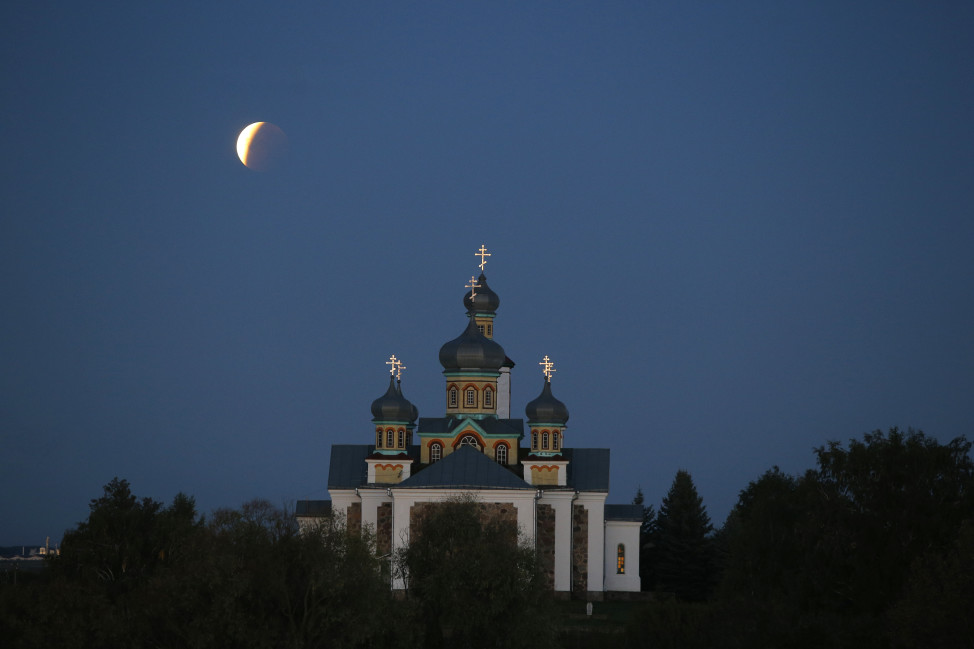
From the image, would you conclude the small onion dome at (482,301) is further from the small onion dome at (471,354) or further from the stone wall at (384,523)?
the stone wall at (384,523)

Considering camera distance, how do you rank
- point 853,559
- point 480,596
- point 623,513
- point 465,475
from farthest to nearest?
point 623,513, point 465,475, point 480,596, point 853,559

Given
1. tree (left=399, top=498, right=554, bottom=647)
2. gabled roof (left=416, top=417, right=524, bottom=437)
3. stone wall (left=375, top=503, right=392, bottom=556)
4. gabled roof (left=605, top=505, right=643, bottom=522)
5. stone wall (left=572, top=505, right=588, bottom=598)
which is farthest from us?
gabled roof (left=605, top=505, right=643, bottom=522)

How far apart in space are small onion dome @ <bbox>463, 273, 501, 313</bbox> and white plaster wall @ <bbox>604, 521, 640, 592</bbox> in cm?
1118

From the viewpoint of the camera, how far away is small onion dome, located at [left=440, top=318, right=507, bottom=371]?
59.4m

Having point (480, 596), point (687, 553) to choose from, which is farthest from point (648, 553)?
point (480, 596)

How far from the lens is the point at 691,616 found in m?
39.5

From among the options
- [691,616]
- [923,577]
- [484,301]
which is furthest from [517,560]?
[484,301]

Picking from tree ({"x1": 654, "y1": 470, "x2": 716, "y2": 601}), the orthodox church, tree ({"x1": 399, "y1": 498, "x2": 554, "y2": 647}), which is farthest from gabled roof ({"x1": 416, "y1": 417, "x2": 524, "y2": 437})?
tree ({"x1": 399, "y1": 498, "x2": 554, "y2": 647})

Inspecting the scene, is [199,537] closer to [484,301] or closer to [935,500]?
[935,500]

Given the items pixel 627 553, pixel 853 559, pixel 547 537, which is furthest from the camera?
pixel 627 553

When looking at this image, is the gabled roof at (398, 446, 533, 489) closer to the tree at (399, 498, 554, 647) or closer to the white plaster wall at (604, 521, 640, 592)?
the white plaster wall at (604, 521, 640, 592)

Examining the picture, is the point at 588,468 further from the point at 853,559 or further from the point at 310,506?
the point at 853,559

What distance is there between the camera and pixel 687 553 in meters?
64.8

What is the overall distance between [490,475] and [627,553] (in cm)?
900
